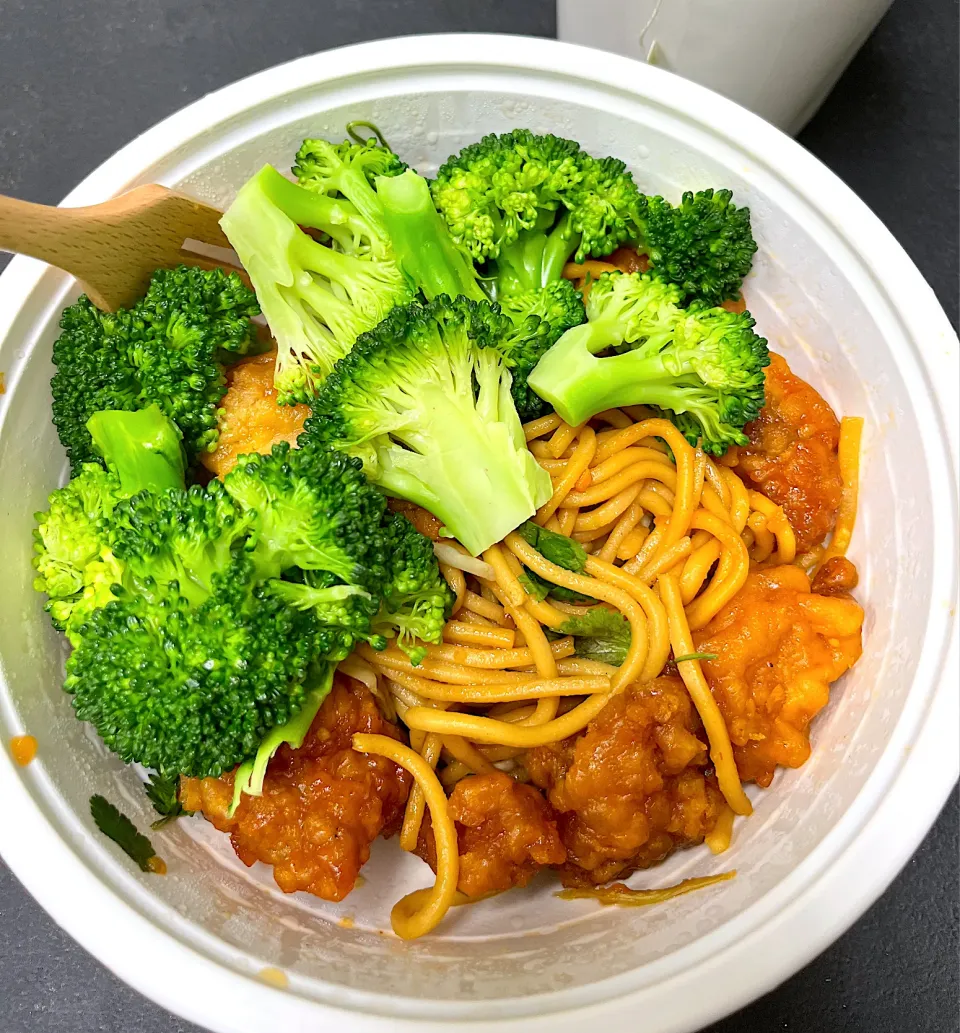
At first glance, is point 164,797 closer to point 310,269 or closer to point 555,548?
point 555,548

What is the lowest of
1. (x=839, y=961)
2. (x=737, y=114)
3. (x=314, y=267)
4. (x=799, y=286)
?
(x=839, y=961)

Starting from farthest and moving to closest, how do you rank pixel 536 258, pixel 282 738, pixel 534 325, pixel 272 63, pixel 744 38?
1. pixel 272 63
2. pixel 744 38
3. pixel 536 258
4. pixel 534 325
5. pixel 282 738

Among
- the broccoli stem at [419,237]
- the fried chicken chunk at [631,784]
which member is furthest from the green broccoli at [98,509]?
the fried chicken chunk at [631,784]

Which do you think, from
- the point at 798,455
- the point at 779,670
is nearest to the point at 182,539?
the point at 779,670

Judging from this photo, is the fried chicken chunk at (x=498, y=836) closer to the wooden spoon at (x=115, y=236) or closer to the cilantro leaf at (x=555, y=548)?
the cilantro leaf at (x=555, y=548)

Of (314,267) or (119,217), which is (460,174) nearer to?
(314,267)

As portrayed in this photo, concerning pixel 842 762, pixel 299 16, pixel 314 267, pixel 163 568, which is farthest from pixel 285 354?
pixel 299 16
